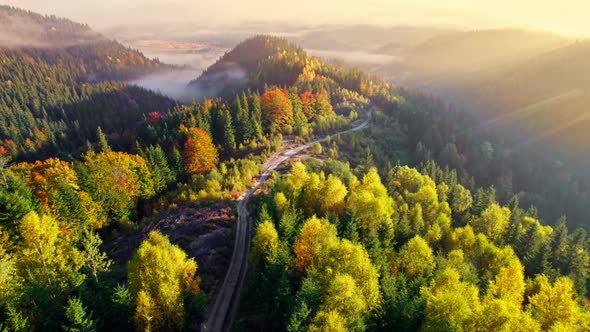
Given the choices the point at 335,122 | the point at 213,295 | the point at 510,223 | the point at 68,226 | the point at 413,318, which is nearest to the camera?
the point at 413,318

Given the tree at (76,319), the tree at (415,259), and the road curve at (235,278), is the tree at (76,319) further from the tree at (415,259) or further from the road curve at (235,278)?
the tree at (415,259)

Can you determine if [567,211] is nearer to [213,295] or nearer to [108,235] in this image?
[213,295]

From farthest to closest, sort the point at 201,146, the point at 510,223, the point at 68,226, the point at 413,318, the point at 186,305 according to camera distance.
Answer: the point at 201,146
the point at 510,223
the point at 68,226
the point at 186,305
the point at 413,318

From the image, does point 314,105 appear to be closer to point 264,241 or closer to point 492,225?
point 492,225

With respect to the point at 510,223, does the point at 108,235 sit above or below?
below

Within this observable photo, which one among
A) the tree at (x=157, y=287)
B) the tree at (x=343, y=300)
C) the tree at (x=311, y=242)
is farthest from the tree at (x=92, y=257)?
the tree at (x=343, y=300)

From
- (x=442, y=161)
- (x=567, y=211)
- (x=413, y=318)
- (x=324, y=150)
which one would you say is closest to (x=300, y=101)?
(x=324, y=150)
